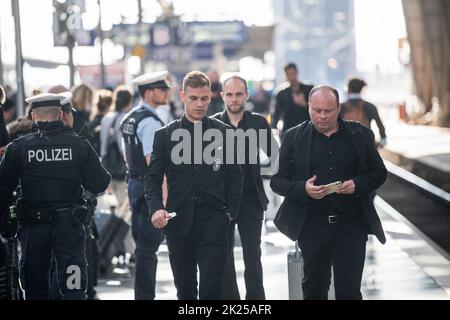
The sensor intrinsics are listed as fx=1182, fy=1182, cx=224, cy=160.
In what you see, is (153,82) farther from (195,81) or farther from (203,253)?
(203,253)

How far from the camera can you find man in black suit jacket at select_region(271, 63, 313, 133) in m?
15.9

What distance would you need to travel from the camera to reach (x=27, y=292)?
8.29m

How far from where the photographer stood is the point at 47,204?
825 centimetres

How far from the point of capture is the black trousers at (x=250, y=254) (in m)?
9.59

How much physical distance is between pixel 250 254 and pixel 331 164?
1983 mm

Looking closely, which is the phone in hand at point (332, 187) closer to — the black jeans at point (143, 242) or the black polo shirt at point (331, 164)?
the black polo shirt at point (331, 164)

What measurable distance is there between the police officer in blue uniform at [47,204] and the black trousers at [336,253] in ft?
5.31

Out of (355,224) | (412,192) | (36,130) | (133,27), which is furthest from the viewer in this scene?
(133,27)

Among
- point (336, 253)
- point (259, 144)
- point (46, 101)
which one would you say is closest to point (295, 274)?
point (336, 253)

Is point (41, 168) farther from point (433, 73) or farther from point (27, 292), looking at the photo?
point (433, 73)

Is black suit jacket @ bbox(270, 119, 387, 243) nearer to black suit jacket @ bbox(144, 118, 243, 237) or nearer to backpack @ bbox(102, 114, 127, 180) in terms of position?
black suit jacket @ bbox(144, 118, 243, 237)

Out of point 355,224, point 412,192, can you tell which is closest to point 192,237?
point 355,224

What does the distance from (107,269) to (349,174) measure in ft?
16.8

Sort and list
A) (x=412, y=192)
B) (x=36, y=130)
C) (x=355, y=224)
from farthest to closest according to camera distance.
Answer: (x=412, y=192), (x=36, y=130), (x=355, y=224)
